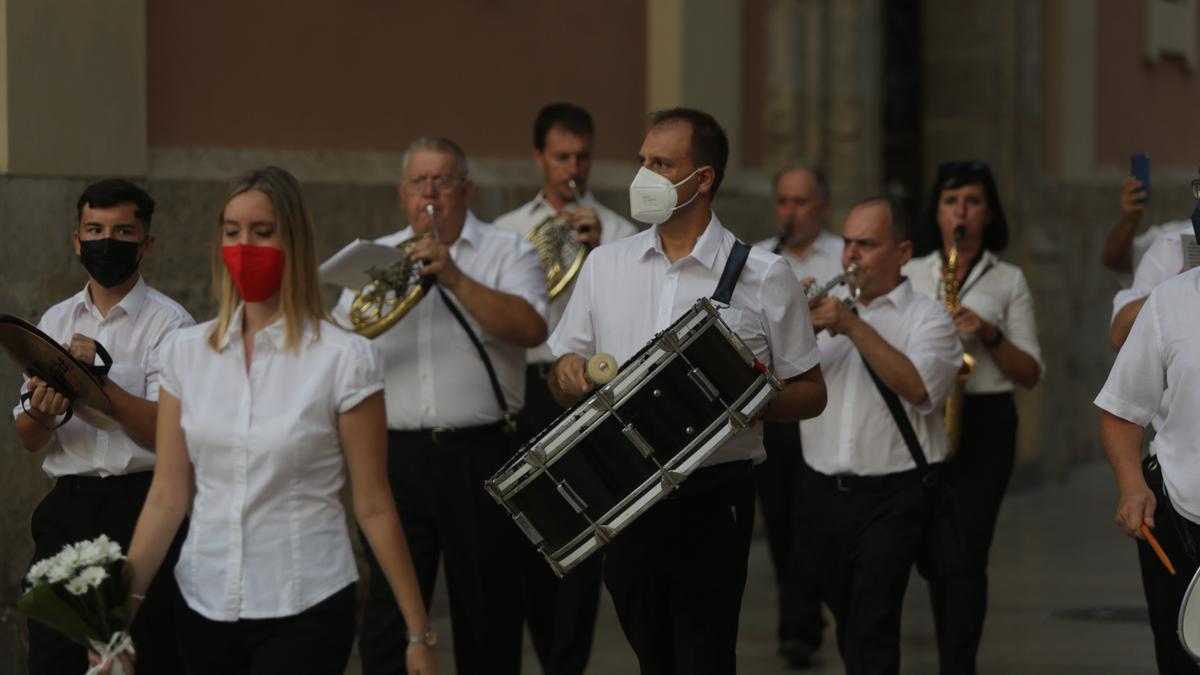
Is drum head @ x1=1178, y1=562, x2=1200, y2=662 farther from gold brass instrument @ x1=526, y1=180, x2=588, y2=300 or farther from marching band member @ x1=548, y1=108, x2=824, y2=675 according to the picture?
gold brass instrument @ x1=526, y1=180, x2=588, y2=300

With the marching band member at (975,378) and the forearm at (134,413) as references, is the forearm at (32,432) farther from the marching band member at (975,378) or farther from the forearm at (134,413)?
the marching band member at (975,378)

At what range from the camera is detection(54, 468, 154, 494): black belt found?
19.6ft

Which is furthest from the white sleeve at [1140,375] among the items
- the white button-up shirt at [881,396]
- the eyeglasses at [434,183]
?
the eyeglasses at [434,183]

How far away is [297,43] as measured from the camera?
914 centimetres

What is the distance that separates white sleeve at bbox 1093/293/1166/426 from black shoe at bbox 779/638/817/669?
132 inches

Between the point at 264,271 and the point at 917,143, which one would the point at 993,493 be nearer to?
the point at 264,271

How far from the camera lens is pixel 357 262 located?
6.85 m

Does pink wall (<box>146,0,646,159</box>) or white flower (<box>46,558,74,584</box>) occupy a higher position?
pink wall (<box>146,0,646,159</box>)

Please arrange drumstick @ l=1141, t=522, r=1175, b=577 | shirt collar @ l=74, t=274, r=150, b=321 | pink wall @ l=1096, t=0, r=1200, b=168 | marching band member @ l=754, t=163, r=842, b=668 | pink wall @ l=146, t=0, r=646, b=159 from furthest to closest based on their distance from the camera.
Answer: pink wall @ l=1096, t=0, r=1200, b=168
marching band member @ l=754, t=163, r=842, b=668
pink wall @ l=146, t=0, r=646, b=159
shirt collar @ l=74, t=274, r=150, b=321
drumstick @ l=1141, t=522, r=1175, b=577

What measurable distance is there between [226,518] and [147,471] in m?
1.39

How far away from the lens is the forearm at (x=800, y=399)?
5.67 meters

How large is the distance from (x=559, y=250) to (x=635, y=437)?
341 cm

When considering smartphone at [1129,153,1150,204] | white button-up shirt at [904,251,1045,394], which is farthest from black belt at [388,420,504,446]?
smartphone at [1129,153,1150,204]

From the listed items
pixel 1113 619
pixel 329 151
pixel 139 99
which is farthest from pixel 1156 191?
pixel 139 99
